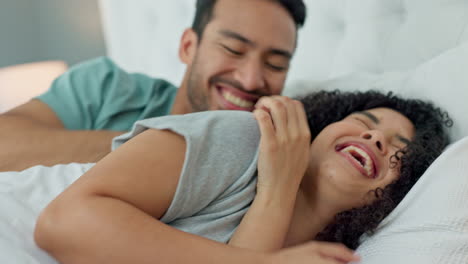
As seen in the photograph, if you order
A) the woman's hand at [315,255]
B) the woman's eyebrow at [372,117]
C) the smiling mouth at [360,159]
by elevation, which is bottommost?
the woman's hand at [315,255]

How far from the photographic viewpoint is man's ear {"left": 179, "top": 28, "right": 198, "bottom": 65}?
132 centimetres

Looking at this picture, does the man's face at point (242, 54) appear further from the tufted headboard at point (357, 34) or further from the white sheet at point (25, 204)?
→ the white sheet at point (25, 204)

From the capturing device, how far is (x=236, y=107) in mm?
1177

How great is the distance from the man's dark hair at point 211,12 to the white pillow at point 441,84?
31cm

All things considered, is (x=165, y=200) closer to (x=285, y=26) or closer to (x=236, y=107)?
(x=236, y=107)

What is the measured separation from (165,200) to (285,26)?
0.76m

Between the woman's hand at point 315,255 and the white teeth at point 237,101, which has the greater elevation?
the white teeth at point 237,101

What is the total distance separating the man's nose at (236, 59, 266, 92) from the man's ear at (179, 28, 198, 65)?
0.24m

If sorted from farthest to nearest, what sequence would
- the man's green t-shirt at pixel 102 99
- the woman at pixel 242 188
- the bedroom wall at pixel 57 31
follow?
1. the bedroom wall at pixel 57 31
2. the man's green t-shirt at pixel 102 99
3. the woman at pixel 242 188

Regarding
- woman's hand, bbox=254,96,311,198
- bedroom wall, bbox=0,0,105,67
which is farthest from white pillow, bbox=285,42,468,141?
bedroom wall, bbox=0,0,105,67

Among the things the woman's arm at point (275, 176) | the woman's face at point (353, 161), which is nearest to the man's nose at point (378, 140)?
the woman's face at point (353, 161)

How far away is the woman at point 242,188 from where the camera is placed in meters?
0.53

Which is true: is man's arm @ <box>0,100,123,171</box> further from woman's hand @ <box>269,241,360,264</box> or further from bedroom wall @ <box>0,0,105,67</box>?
bedroom wall @ <box>0,0,105,67</box>

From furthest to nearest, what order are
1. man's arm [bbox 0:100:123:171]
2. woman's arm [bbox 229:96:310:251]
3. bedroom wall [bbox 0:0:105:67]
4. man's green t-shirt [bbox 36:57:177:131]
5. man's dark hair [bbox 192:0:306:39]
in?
1. bedroom wall [bbox 0:0:105:67]
2. man's green t-shirt [bbox 36:57:177:131]
3. man's dark hair [bbox 192:0:306:39]
4. man's arm [bbox 0:100:123:171]
5. woman's arm [bbox 229:96:310:251]
